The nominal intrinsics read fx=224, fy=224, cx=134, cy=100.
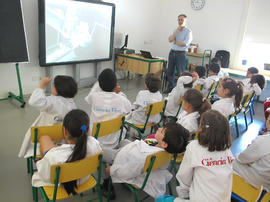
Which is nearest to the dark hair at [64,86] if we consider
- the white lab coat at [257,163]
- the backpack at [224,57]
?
the white lab coat at [257,163]

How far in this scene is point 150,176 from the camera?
1578 mm

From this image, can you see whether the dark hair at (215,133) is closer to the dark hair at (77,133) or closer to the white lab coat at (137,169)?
the white lab coat at (137,169)

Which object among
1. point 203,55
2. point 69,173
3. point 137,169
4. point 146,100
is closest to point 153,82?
point 146,100

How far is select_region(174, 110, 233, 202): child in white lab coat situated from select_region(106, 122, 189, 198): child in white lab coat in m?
0.14

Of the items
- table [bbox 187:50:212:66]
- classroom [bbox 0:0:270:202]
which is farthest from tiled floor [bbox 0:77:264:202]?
table [bbox 187:50:212:66]

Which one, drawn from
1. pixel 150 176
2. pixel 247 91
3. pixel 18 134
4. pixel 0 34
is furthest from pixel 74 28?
pixel 150 176

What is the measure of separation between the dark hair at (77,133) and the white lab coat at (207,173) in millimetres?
604

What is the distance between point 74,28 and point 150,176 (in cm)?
362

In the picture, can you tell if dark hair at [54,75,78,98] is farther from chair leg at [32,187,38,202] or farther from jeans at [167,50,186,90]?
jeans at [167,50,186,90]

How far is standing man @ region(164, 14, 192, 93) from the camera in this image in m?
4.77

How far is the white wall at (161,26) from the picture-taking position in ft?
13.9

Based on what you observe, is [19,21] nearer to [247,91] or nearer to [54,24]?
[54,24]

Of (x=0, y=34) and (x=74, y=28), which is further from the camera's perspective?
(x=74, y=28)

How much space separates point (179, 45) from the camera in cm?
482
